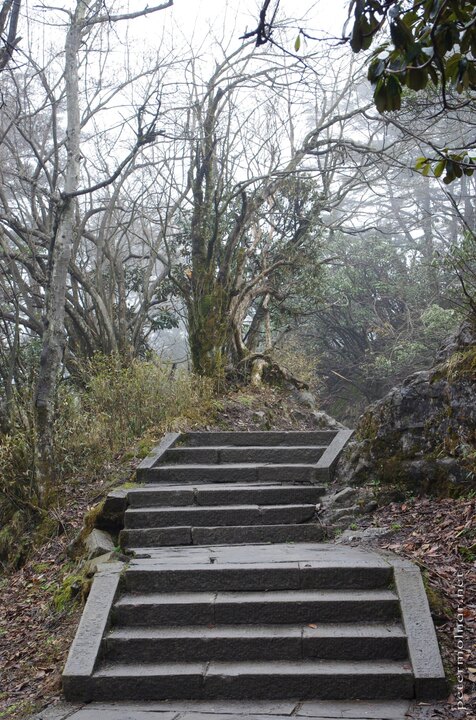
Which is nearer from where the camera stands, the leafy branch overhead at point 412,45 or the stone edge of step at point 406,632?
the leafy branch overhead at point 412,45

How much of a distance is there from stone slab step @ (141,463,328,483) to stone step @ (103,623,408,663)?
8.99 feet

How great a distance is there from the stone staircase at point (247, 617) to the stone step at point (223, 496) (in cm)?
11

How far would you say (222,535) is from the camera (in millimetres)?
6621

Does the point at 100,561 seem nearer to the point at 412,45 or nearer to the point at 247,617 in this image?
the point at 247,617

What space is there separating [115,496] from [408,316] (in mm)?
12830

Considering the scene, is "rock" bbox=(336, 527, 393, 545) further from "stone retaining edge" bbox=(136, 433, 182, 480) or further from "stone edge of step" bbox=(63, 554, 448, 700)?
"stone retaining edge" bbox=(136, 433, 182, 480)

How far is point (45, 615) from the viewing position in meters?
6.05

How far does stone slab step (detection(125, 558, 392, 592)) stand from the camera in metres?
5.27

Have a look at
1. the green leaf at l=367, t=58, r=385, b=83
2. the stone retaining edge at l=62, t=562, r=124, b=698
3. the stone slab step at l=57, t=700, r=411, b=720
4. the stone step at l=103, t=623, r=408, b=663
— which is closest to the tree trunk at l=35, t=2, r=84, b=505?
the stone retaining edge at l=62, t=562, r=124, b=698

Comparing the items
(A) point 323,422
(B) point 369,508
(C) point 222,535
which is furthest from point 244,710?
(A) point 323,422

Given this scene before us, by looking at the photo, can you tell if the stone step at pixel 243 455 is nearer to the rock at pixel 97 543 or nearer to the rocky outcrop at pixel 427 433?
the rocky outcrop at pixel 427 433

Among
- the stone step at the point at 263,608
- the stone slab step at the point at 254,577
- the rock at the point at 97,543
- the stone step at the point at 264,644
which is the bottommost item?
the stone step at the point at 264,644

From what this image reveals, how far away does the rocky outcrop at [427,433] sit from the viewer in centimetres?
642

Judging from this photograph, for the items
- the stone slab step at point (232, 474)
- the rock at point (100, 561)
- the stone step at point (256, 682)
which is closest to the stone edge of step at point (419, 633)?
the stone step at point (256, 682)
